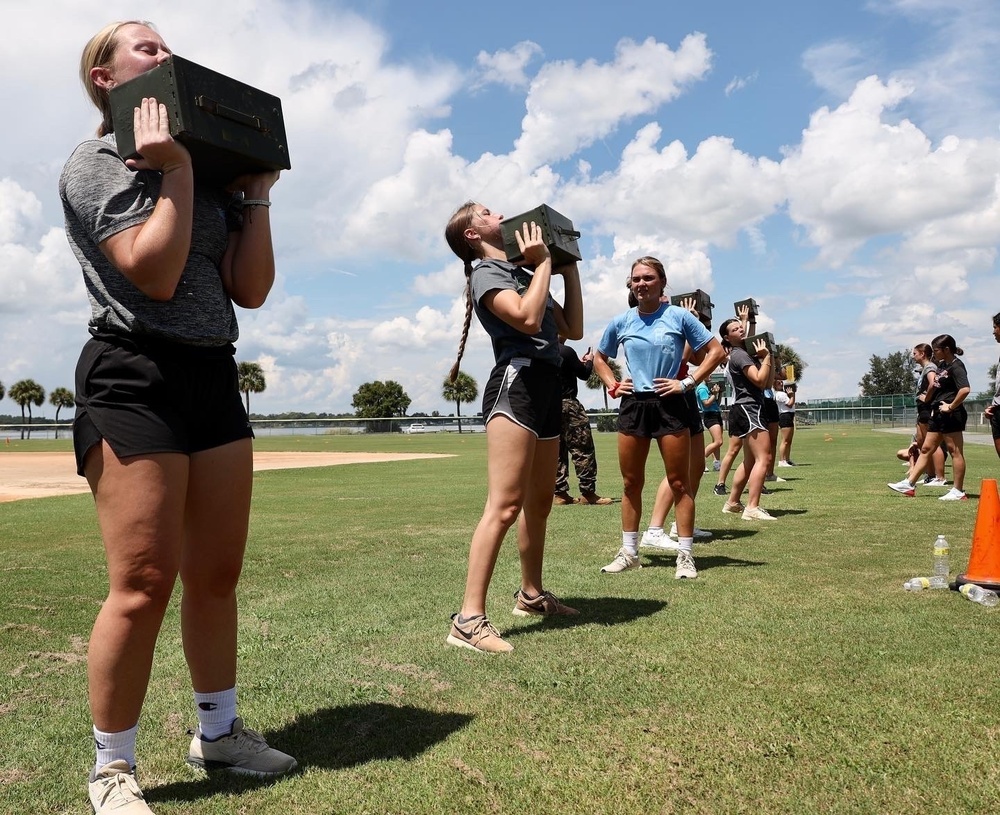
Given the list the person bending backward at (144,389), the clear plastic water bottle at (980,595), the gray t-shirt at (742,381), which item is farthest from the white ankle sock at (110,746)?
the gray t-shirt at (742,381)

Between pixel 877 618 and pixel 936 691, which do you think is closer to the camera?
pixel 936 691

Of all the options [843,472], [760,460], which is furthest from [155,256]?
[843,472]

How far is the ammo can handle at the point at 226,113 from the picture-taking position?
2.32 metres

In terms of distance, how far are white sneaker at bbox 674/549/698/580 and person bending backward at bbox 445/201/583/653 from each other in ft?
5.31

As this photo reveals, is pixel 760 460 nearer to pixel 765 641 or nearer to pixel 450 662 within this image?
pixel 765 641

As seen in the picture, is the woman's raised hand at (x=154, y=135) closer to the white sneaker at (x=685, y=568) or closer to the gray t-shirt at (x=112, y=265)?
the gray t-shirt at (x=112, y=265)

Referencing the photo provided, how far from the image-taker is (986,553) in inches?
202

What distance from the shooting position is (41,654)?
4.18m

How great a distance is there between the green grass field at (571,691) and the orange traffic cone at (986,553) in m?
0.24

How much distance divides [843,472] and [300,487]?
33.8 ft

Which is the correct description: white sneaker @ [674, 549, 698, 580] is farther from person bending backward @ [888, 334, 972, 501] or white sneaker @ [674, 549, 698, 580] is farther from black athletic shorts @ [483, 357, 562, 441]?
person bending backward @ [888, 334, 972, 501]

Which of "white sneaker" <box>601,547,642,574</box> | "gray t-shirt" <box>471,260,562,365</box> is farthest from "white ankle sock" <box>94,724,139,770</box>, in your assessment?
"white sneaker" <box>601,547,642,574</box>

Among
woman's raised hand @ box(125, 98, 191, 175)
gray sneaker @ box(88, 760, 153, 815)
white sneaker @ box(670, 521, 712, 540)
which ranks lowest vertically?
white sneaker @ box(670, 521, 712, 540)

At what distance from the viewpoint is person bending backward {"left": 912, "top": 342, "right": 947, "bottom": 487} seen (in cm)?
1181
